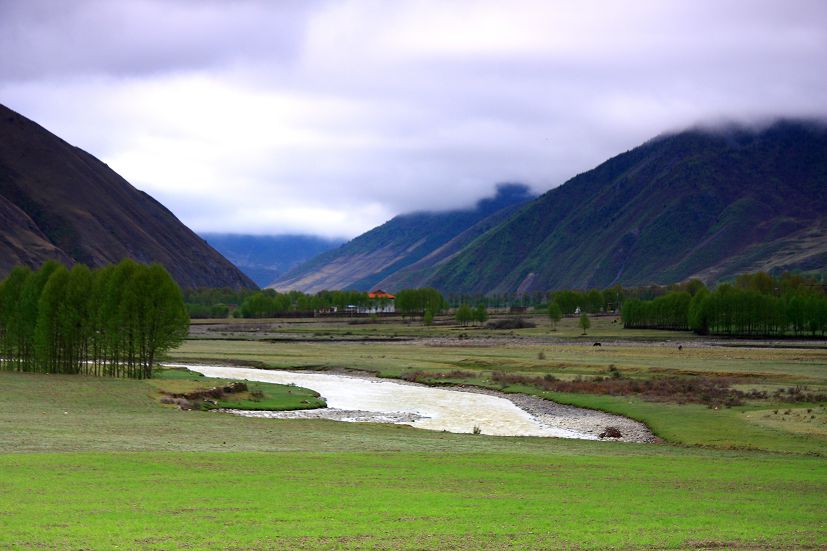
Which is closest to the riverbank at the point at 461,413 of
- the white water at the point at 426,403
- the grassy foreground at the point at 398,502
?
the white water at the point at 426,403

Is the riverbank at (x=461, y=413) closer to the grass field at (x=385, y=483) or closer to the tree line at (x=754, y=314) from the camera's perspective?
the grass field at (x=385, y=483)

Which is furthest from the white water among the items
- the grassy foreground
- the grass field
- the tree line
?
the tree line

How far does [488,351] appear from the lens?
446 feet

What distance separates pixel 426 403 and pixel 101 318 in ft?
117

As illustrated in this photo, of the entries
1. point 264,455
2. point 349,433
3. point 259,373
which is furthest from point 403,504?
point 259,373

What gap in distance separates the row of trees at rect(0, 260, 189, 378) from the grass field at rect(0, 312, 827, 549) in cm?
2553

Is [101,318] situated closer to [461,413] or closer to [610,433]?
[461,413]

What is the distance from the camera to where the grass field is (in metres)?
21.9

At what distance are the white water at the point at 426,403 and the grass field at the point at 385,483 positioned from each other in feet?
26.4

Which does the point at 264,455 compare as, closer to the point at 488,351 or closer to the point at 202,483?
the point at 202,483

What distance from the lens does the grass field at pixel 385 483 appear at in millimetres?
21922

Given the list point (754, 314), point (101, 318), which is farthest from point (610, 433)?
point (754, 314)

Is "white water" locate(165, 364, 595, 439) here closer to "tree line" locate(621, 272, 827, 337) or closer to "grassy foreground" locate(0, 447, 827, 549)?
"grassy foreground" locate(0, 447, 827, 549)

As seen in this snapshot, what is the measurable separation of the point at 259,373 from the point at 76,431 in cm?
6333
